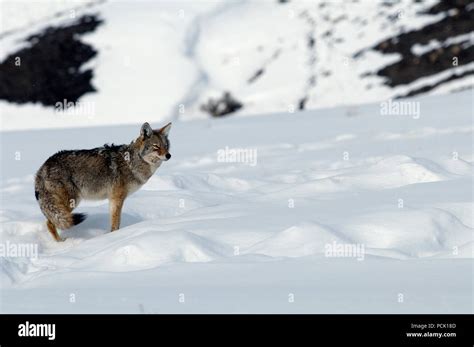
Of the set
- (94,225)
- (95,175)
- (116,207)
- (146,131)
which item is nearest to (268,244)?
(116,207)

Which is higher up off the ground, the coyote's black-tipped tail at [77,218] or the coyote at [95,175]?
the coyote at [95,175]

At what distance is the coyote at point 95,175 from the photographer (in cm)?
938

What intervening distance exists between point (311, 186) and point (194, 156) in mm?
6685

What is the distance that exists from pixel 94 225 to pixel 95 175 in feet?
2.53

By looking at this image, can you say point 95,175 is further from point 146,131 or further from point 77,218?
point 146,131

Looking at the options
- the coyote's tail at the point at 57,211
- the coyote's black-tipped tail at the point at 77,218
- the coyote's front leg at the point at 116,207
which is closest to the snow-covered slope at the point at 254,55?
the coyote's front leg at the point at 116,207

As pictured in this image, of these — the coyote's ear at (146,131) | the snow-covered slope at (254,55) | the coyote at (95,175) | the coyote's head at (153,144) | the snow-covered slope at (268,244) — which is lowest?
the snow-covered slope at (268,244)

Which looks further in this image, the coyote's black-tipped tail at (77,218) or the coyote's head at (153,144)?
the coyote's head at (153,144)

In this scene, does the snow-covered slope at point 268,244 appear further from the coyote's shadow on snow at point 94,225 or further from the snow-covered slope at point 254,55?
the snow-covered slope at point 254,55

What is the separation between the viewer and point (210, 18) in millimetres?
47406

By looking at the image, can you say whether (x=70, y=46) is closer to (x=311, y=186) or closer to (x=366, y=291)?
(x=311, y=186)

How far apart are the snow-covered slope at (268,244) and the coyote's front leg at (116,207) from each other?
1.10ft

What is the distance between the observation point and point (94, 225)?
10070 mm
